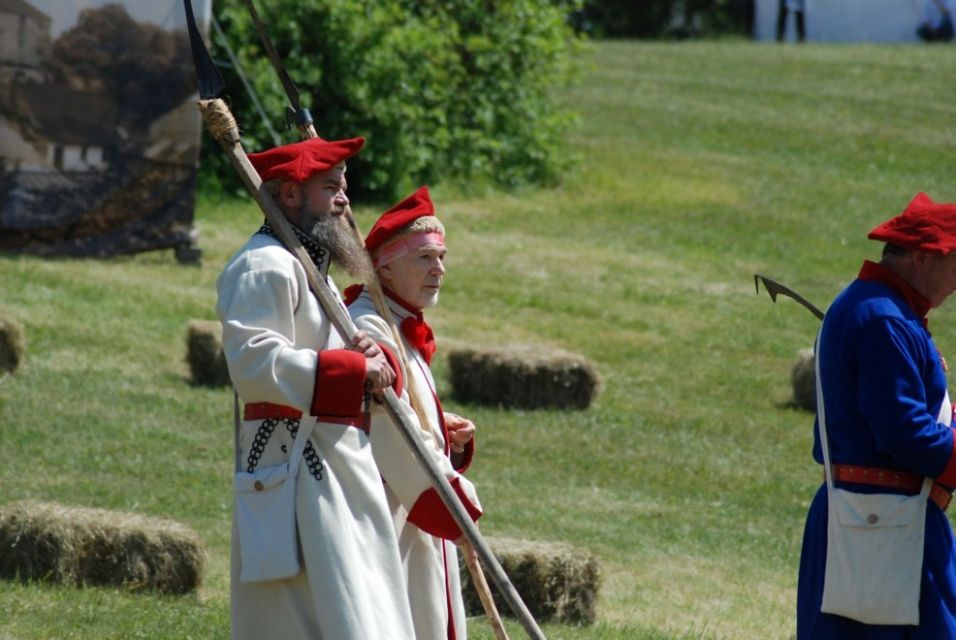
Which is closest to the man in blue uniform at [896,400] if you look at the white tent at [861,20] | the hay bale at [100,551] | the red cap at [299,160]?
the red cap at [299,160]

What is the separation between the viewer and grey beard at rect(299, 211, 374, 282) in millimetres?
5180

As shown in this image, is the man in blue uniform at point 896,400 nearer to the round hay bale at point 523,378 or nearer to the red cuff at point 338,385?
the red cuff at point 338,385

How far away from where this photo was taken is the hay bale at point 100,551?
24.7ft

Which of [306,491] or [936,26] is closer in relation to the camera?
[306,491]

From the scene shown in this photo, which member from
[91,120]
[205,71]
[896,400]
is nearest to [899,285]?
[896,400]

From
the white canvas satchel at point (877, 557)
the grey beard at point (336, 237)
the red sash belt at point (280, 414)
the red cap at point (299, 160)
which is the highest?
the red cap at point (299, 160)

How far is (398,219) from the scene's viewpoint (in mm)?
5570

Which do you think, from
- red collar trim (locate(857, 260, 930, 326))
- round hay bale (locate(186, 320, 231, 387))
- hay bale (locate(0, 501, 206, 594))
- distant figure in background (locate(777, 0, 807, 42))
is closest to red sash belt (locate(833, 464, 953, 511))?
red collar trim (locate(857, 260, 930, 326))

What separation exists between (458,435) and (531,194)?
1584 centimetres

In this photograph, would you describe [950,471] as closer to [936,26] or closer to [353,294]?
[353,294]

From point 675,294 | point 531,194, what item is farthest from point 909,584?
point 531,194

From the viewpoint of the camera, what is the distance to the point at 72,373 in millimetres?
12578

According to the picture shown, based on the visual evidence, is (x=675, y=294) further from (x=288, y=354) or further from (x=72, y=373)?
(x=288, y=354)

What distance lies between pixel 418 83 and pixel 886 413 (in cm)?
1532
